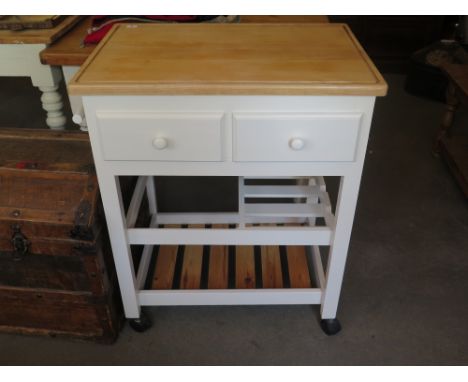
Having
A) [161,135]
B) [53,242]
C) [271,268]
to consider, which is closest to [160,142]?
[161,135]

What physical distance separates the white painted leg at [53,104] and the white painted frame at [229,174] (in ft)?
1.44

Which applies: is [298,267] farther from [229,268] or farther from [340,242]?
[340,242]

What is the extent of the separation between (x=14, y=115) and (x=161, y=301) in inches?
87.8

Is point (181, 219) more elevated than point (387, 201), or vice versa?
point (181, 219)

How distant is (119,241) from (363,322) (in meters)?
0.87

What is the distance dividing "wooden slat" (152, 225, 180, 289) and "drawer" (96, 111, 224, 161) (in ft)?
2.13

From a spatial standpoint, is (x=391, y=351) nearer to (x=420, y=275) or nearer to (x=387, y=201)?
(x=420, y=275)

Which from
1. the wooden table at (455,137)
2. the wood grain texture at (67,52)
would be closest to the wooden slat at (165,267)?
the wood grain texture at (67,52)

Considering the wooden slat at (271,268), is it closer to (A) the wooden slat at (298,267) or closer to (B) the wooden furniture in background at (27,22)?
(A) the wooden slat at (298,267)

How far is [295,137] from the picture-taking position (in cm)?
101

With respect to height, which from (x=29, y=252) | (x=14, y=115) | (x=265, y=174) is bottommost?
(x=14, y=115)

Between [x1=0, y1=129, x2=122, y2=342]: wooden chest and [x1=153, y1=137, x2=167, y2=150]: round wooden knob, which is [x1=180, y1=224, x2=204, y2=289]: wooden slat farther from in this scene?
[x1=153, y1=137, x2=167, y2=150]: round wooden knob

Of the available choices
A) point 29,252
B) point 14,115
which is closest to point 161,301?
point 29,252

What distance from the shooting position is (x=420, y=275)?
5.59 ft
